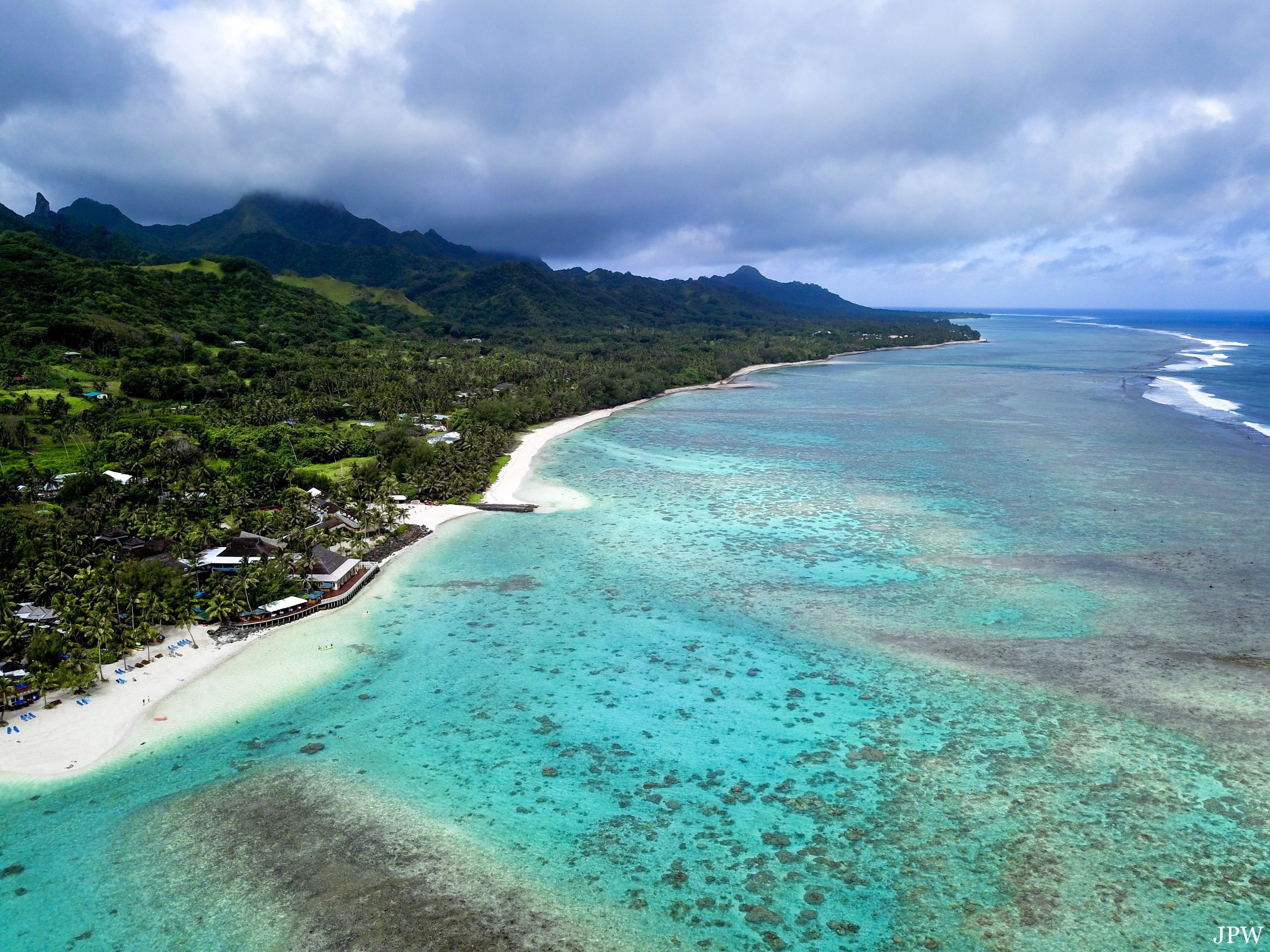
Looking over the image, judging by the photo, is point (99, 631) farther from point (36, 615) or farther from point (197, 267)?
point (197, 267)

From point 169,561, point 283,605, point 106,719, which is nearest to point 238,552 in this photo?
point 169,561

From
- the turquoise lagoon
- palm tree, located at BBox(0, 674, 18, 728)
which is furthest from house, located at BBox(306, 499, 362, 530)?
palm tree, located at BBox(0, 674, 18, 728)

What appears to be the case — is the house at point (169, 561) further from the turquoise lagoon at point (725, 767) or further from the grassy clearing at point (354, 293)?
the grassy clearing at point (354, 293)

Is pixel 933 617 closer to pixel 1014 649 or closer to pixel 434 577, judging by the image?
pixel 1014 649

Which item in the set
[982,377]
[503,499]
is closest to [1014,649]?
[503,499]

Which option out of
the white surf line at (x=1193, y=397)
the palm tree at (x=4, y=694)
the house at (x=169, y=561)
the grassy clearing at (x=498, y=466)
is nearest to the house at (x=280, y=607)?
the house at (x=169, y=561)

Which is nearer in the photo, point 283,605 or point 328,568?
point 283,605

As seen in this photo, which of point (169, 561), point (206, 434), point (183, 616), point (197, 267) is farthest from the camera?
point (197, 267)

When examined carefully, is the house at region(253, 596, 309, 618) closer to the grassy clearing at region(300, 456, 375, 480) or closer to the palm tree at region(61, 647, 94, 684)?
the palm tree at region(61, 647, 94, 684)
